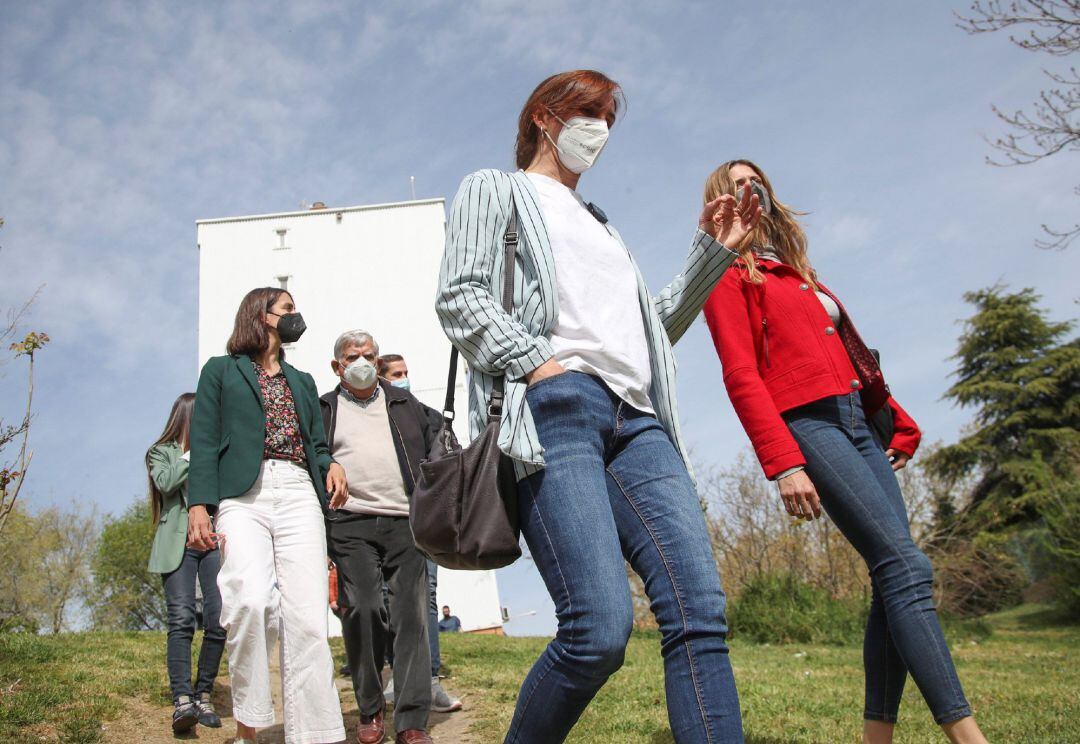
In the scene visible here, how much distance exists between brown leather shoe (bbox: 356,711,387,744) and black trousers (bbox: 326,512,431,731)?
0.04 metres

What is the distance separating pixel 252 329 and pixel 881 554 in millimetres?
3260

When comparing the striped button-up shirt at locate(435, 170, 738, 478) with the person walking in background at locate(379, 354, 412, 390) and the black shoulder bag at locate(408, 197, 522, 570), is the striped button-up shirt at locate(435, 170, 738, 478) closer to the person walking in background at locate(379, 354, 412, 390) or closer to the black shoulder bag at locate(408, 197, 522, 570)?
the black shoulder bag at locate(408, 197, 522, 570)

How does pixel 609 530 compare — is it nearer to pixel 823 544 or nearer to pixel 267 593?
pixel 267 593

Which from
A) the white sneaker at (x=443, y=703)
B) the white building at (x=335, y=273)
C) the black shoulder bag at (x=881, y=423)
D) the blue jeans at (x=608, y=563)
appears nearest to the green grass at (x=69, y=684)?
the white sneaker at (x=443, y=703)

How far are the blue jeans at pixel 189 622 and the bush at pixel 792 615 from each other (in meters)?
8.74

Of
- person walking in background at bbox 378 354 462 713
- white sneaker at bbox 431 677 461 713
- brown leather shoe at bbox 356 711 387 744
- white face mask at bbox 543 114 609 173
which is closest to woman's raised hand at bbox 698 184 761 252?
white face mask at bbox 543 114 609 173

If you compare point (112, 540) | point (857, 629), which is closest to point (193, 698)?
point (857, 629)

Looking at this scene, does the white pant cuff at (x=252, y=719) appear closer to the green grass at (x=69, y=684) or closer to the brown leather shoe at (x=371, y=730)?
the brown leather shoe at (x=371, y=730)

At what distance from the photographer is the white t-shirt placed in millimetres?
2572

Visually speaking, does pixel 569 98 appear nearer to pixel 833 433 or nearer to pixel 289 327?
pixel 833 433

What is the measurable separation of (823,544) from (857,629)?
5789 millimetres

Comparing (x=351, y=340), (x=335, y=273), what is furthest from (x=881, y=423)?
(x=335, y=273)

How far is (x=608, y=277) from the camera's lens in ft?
9.22

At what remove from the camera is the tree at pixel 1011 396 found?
3017 cm
